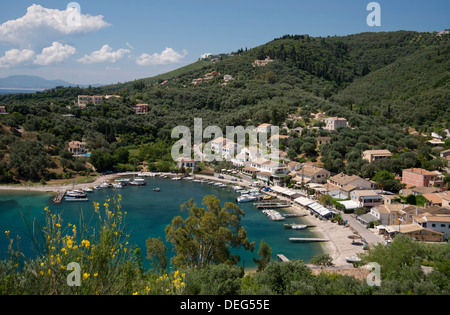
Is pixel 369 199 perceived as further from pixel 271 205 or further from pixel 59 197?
pixel 59 197

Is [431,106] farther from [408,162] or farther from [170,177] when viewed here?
[170,177]

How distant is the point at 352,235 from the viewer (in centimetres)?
1639

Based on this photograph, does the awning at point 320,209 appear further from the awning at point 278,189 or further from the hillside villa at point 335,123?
the hillside villa at point 335,123

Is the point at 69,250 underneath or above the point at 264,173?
above

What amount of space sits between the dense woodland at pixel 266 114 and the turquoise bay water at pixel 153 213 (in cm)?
528

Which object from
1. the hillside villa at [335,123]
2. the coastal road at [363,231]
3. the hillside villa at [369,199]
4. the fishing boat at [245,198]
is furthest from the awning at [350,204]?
the hillside villa at [335,123]

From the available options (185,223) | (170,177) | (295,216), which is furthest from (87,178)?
(185,223)

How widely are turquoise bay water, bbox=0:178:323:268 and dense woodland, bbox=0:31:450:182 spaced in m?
5.28

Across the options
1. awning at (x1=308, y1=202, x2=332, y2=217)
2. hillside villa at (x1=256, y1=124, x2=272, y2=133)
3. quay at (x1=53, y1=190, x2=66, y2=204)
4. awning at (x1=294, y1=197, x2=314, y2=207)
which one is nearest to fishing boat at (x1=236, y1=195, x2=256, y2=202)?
awning at (x1=294, y1=197, x2=314, y2=207)

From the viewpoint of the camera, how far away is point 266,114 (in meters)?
36.2

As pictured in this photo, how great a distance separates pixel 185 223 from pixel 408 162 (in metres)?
20.2

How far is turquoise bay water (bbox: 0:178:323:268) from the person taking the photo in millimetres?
15711

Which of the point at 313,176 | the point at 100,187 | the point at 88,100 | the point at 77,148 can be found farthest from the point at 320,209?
the point at 88,100
